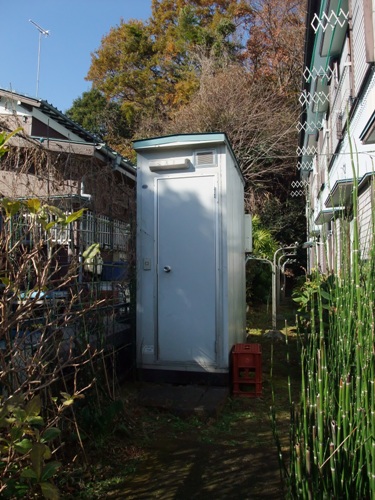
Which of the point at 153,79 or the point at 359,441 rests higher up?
the point at 153,79

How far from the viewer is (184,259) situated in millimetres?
4680

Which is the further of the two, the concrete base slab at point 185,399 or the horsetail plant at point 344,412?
the concrete base slab at point 185,399

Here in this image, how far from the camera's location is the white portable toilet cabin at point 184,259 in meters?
4.58

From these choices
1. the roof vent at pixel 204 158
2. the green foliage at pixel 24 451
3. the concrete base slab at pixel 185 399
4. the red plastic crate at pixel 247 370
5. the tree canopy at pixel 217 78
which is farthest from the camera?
the tree canopy at pixel 217 78

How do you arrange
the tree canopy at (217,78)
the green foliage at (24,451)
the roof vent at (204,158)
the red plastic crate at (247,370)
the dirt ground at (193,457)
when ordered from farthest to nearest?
the tree canopy at (217,78), the roof vent at (204,158), the red plastic crate at (247,370), the dirt ground at (193,457), the green foliage at (24,451)

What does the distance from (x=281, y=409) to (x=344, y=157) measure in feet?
15.8

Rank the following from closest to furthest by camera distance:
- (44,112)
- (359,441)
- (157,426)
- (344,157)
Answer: (359,441) → (157,426) → (344,157) → (44,112)

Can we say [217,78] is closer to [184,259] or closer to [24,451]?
[184,259]

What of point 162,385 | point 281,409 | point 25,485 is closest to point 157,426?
point 162,385

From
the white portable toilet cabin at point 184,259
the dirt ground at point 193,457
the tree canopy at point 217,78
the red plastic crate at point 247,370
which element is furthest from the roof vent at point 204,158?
the tree canopy at point 217,78

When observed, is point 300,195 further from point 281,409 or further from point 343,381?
point 343,381

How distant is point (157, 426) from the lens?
3.69 m

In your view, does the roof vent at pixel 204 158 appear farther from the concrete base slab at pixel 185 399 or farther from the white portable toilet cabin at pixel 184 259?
the concrete base slab at pixel 185 399

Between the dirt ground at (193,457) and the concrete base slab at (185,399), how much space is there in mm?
63
